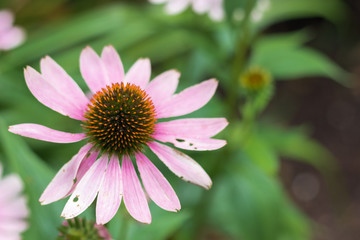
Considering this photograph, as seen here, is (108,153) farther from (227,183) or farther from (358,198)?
(358,198)

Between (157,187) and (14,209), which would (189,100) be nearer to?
(157,187)

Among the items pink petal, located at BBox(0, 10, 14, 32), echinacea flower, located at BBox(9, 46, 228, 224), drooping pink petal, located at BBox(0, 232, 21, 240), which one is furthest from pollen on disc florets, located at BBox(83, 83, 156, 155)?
pink petal, located at BBox(0, 10, 14, 32)

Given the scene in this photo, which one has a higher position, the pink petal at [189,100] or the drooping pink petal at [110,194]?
the pink petal at [189,100]

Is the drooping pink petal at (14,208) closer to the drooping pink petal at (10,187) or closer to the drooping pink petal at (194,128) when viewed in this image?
the drooping pink petal at (10,187)

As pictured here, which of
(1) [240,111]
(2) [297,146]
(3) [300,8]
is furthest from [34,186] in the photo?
(3) [300,8]

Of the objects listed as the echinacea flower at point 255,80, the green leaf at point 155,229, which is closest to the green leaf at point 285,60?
the echinacea flower at point 255,80

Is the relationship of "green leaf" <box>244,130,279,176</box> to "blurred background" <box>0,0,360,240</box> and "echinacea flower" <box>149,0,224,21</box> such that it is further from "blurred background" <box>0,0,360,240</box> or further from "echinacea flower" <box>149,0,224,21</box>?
"echinacea flower" <box>149,0,224,21</box>

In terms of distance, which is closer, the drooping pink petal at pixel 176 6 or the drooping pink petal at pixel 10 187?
the drooping pink petal at pixel 10 187
